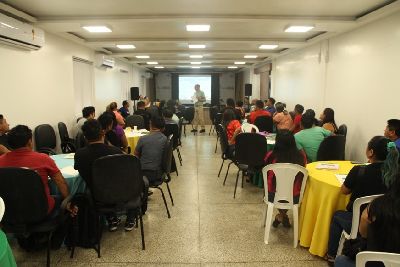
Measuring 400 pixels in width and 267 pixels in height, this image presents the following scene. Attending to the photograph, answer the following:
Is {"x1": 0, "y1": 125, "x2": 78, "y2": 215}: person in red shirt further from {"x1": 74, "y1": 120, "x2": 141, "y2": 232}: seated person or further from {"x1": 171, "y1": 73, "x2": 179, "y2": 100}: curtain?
{"x1": 171, "y1": 73, "x2": 179, "y2": 100}: curtain

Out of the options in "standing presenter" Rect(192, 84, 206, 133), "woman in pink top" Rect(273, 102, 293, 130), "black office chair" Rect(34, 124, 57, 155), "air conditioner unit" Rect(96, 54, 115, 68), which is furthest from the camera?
"standing presenter" Rect(192, 84, 206, 133)

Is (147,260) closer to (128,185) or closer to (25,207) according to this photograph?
(128,185)

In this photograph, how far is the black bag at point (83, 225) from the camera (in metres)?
2.75

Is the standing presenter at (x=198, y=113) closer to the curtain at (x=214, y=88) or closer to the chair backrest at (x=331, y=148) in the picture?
the curtain at (x=214, y=88)

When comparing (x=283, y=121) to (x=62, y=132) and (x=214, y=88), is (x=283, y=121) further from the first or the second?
(x=214, y=88)

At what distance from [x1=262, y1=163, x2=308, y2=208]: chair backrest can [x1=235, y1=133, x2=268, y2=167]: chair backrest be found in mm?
1158

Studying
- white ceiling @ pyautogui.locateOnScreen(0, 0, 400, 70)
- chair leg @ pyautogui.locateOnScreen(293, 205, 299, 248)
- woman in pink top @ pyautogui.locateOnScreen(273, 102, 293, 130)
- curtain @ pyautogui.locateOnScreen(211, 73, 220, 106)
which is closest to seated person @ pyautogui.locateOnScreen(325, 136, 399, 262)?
chair leg @ pyautogui.locateOnScreen(293, 205, 299, 248)

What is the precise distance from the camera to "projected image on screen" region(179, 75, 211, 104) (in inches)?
653

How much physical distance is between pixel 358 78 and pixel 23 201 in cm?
519

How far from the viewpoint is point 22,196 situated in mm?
2238

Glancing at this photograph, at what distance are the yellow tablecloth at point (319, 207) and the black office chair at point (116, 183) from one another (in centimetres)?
152


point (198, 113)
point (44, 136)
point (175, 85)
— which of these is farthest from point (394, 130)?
point (175, 85)

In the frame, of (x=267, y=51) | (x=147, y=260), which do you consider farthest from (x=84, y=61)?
(x=147, y=260)

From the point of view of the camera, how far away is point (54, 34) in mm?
5789
